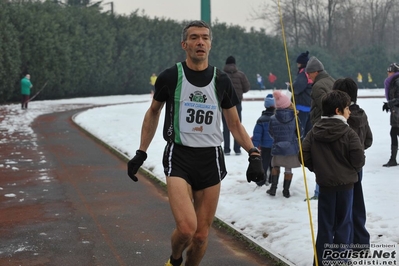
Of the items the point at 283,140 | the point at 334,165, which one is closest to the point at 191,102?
the point at 334,165

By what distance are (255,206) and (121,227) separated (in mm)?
1753

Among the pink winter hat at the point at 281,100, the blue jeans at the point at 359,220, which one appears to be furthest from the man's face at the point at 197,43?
A: the pink winter hat at the point at 281,100

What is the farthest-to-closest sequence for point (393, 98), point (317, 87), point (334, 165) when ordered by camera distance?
point (393, 98)
point (317, 87)
point (334, 165)

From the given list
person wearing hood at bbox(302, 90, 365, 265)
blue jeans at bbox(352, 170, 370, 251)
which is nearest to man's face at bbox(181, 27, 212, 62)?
person wearing hood at bbox(302, 90, 365, 265)

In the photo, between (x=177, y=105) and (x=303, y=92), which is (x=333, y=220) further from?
(x=303, y=92)

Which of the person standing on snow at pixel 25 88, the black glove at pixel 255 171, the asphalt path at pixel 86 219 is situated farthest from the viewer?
the person standing on snow at pixel 25 88

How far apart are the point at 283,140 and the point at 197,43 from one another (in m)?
3.98

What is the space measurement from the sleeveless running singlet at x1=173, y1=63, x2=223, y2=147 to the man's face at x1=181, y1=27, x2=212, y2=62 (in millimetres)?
153

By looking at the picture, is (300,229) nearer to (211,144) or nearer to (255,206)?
(255,206)

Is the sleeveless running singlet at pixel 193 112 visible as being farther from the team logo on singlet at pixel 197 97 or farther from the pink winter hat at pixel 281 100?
the pink winter hat at pixel 281 100

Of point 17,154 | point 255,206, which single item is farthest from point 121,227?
point 17,154

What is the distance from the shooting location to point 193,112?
5.09m

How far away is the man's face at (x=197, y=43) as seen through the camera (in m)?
5.08

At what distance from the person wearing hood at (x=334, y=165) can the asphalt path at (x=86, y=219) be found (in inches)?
35.6
